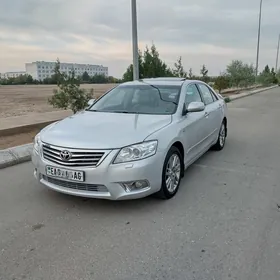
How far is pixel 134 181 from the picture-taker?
11.3ft

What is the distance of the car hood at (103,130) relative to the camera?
3.45 metres

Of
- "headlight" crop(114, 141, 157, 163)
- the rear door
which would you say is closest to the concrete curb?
"headlight" crop(114, 141, 157, 163)

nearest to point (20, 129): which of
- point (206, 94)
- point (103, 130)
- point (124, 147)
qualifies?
point (206, 94)

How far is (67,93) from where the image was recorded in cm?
935

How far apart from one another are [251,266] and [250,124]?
8.53m

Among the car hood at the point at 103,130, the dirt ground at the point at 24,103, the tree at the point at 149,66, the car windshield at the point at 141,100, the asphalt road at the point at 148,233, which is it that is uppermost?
the tree at the point at 149,66

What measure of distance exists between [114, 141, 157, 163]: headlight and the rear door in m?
2.12

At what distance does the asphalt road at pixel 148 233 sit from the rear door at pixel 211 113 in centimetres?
109

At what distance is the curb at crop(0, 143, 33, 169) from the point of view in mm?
5445

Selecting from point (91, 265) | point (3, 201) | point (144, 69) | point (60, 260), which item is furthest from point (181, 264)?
point (144, 69)

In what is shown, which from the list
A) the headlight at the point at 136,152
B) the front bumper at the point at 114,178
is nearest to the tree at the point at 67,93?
the front bumper at the point at 114,178

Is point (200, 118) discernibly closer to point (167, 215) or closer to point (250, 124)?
point (167, 215)

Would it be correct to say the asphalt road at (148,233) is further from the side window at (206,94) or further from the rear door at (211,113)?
the side window at (206,94)

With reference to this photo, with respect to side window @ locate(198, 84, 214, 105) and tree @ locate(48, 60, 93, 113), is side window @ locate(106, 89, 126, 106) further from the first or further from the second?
tree @ locate(48, 60, 93, 113)
